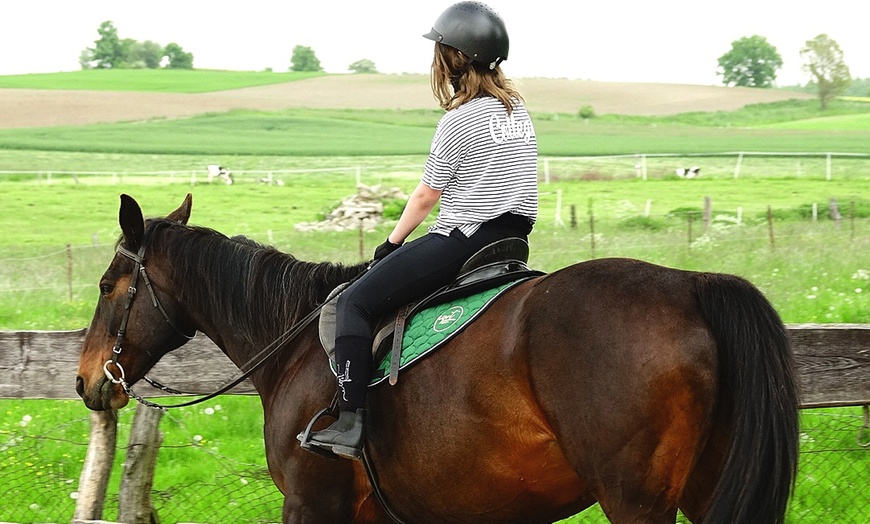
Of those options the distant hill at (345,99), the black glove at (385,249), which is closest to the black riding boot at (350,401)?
the black glove at (385,249)

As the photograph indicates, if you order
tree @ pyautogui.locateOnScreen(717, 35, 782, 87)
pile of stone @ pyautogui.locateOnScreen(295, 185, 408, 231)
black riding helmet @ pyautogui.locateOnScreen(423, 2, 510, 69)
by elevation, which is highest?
tree @ pyautogui.locateOnScreen(717, 35, 782, 87)

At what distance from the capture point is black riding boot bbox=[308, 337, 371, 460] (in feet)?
13.5

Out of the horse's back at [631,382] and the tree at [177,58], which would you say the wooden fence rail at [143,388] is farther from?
the tree at [177,58]

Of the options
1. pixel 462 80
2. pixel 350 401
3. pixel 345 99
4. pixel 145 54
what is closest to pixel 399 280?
pixel 350 401

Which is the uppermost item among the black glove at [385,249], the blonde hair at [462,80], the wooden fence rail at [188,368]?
the blonde hair at [462,80]

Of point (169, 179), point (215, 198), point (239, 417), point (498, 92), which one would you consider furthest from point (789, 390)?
point (169, 179)

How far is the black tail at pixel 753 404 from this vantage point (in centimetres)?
342

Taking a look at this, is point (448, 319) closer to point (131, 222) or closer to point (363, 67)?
point (131, 222)

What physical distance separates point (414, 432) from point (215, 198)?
A: 32849mm

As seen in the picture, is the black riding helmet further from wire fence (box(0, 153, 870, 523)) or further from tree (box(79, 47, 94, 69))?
tree (box(79, 47, 94, 69))

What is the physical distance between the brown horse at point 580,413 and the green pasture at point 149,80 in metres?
75.1

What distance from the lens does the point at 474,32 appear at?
4180mm

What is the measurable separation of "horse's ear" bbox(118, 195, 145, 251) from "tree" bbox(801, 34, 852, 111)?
61.7 meters

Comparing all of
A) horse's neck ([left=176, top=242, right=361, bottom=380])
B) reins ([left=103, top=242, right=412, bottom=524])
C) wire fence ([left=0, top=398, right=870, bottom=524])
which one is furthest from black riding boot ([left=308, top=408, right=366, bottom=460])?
wire fence ([left=0, top=398, right=870, bottom=524])
